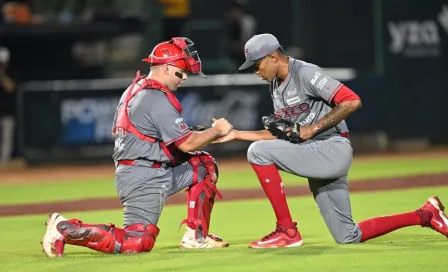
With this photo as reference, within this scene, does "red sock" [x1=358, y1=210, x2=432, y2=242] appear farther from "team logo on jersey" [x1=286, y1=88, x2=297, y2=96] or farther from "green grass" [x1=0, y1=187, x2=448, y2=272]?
"team logo on jersey" [x1=286, y1=88, x2=297, y2=96]

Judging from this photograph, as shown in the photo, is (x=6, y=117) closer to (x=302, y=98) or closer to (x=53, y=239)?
(x=53, y=239)

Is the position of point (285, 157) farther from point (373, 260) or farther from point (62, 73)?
point (62, 73)

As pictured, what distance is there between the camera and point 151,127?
301 inches

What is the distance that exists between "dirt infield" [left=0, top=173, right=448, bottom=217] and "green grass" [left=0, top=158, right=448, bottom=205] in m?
0.62

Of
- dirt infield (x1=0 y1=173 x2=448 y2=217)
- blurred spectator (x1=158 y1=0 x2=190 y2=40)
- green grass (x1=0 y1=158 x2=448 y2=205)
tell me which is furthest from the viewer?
blurred spectator (x1=158 y1=0 x2=190 y2=40)

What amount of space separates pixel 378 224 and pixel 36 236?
3334 millimetres

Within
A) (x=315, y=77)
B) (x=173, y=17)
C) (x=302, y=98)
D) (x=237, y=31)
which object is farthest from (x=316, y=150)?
(x=173, y=17)

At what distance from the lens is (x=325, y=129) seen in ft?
25.1

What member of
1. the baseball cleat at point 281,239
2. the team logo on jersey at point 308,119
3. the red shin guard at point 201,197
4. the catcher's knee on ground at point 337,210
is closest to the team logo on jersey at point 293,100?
the team logo on jersey at point 308,119

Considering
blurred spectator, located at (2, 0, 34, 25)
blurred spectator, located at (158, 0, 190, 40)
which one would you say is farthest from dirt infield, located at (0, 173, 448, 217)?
blurred spectator, located at (2, 0, 34, 25)

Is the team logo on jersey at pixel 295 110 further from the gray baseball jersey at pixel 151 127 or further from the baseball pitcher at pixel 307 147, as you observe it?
the gray baseball jersey at pixel 151 127

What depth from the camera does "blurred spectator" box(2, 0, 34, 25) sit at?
19206 mm

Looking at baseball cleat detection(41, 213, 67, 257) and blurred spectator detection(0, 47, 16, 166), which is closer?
baseball cleat detection(41, 213, 67, 257)

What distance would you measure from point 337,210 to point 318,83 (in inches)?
38.7
